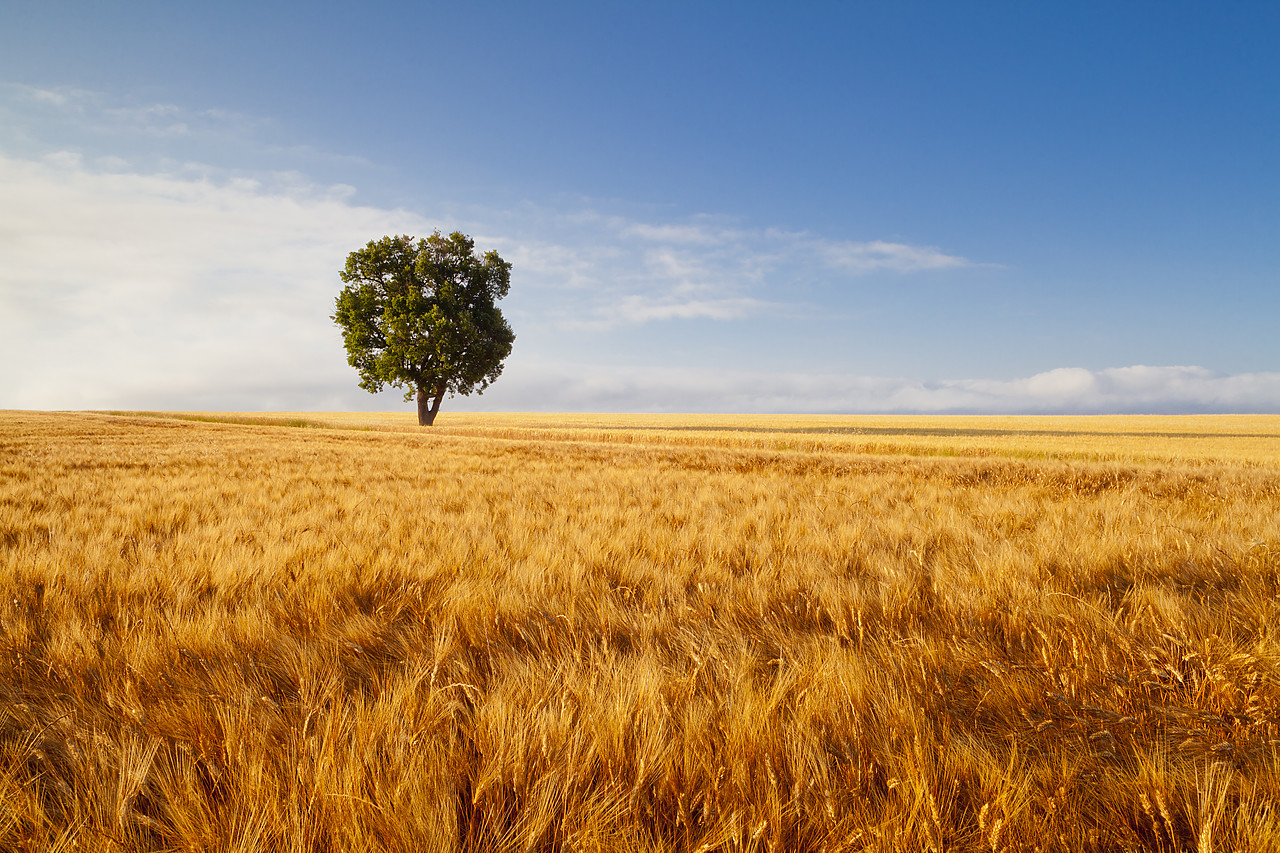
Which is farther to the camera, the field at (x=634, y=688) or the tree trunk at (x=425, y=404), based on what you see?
the tree trunk at (x=425, y=404)

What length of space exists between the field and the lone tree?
32.5 metres

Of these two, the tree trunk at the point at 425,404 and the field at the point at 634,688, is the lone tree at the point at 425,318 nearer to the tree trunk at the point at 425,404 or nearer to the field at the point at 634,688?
the tree trunk at the point at 425,404

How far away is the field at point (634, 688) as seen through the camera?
1170 millimetres

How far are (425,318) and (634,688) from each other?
36.6m

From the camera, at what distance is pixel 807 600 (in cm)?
275

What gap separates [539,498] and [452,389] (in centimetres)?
3373

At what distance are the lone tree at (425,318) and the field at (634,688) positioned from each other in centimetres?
3249

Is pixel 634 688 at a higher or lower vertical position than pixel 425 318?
lower

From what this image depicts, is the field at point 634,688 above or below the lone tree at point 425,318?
below

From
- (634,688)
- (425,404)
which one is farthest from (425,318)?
(634,688)

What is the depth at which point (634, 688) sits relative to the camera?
1.65 m

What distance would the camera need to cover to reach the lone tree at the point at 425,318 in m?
34.8

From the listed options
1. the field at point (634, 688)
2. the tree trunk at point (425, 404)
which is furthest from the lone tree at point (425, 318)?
the field at point (634, 688)

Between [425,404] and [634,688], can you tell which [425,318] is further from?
[634,688]
